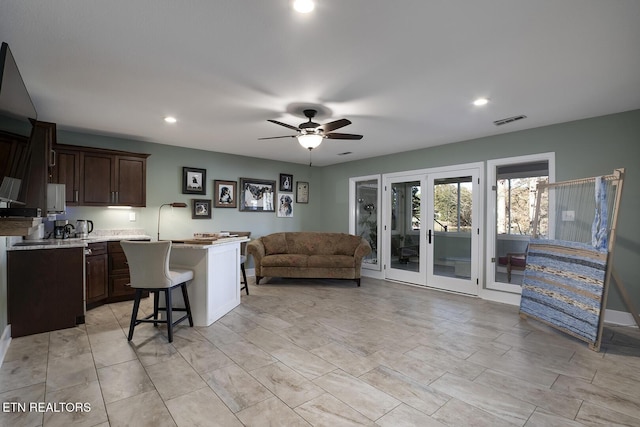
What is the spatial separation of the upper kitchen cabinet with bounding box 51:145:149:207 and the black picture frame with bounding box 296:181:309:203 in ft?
10.7

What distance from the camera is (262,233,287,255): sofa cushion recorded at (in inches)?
240

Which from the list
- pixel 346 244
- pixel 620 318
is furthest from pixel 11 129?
pixel 620 318

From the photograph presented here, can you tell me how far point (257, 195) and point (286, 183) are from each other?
2.59ft

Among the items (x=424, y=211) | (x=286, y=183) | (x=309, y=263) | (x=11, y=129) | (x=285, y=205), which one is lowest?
(x=309, y=263)

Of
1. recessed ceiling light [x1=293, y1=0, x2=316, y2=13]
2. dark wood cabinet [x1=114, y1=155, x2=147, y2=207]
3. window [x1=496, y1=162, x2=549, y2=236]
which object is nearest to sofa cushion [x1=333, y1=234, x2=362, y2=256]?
window [x1=496, y1=162, x2=549, y2=236]

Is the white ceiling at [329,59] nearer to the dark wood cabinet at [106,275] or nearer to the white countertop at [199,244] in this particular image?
the white countertop at [199,244]

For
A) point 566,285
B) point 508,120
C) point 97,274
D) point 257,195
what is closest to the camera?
point 566,285

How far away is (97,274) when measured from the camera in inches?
163

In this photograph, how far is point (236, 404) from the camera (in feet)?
6.71

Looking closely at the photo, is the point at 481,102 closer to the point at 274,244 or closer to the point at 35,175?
the point at 35,175

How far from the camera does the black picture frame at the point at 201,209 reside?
224 inches

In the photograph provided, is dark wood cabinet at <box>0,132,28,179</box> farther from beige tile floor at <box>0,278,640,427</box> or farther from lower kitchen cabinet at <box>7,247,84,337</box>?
lower kitchen cabinet at <box>7,247,84,337</box>

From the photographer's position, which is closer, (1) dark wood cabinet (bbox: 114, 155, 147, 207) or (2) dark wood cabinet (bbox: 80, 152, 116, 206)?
(2) dark wood cabinet (bbox: 80, 152, 116, 206)

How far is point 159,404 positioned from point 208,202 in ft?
13.9
